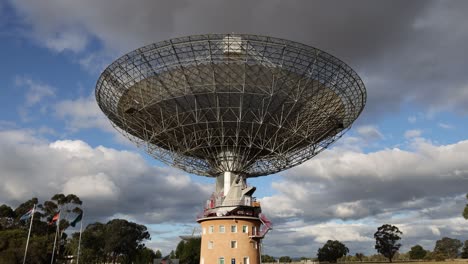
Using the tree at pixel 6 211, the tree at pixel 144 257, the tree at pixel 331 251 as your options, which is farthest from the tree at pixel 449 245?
the tree at pixel 6 211

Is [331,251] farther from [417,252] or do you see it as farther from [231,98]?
[231,98]

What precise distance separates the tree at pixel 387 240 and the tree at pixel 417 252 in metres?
28.4

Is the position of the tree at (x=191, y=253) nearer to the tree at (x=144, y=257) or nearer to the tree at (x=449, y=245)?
the tree at (x=144, y=257)

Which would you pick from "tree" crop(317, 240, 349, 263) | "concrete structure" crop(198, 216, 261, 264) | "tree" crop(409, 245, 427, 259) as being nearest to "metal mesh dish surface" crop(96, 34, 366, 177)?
"concrete structure" crop(198, 216, 261, 264)

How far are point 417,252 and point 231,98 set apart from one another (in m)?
126

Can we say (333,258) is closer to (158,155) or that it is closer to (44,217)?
(44,217)

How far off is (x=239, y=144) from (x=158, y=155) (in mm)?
10017

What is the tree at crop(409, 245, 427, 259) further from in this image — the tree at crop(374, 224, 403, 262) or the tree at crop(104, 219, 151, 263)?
the tree at crop(104, 219, 151, 263)

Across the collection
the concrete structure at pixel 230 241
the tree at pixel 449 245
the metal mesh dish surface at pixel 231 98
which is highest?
the metal mesh dish surface at pixel 231 98

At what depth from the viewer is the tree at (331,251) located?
408ft

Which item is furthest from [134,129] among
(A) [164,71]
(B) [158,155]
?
(A) [164,71]

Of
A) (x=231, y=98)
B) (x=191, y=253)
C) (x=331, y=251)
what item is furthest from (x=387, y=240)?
(x=231, y=98)

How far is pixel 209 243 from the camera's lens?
4941 centimetres

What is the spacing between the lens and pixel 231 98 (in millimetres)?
41688
